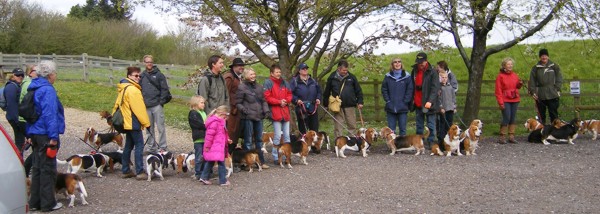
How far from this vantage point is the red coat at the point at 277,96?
11.2 m

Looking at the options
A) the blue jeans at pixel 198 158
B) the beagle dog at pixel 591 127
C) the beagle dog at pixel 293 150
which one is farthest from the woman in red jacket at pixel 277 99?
the beagle dog at pixel 591 127

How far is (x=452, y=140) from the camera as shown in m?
11.8

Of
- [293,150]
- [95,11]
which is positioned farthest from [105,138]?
[95,11]

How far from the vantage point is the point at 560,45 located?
26422 mm

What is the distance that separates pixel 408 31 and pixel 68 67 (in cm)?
2372

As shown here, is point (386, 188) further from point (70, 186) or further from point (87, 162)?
point (87, 162)

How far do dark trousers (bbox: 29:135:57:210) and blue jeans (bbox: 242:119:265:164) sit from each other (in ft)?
12.4

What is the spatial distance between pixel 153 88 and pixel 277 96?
8.00 ft

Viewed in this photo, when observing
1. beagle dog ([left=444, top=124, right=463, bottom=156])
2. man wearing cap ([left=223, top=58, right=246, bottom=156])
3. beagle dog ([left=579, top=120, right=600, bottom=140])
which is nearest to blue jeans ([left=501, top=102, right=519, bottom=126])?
beagle dog ([left=579, top=120, right=600, bottom=140])

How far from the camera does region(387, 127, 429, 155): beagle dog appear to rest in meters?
12.0

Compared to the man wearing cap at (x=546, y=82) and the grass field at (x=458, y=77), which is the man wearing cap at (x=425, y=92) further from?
the grass field at (x=458, y=77)

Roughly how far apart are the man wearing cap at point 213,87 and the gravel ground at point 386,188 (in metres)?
1.21

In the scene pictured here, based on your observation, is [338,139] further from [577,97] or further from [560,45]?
[560,45]

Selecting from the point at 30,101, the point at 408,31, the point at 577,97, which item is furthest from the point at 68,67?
the point at 30,101
